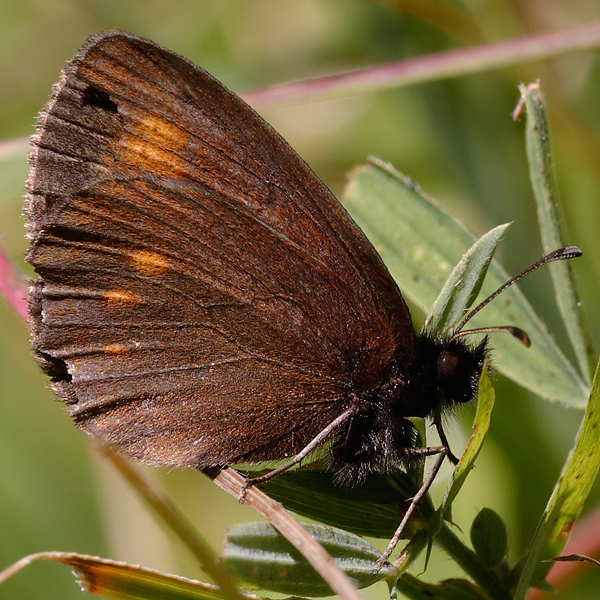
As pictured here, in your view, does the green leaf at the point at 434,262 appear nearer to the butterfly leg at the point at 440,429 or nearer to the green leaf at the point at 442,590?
the butterfly leg at the point at 440,429

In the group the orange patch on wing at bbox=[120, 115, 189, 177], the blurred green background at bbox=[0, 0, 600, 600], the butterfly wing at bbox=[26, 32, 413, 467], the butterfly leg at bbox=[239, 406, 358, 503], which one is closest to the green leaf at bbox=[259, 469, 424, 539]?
the butterfly leg at bbox=[239, 406, 358, 503]

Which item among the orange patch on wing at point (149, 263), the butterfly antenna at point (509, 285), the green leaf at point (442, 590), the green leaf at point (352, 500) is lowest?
the green leaf at point (442, 590)

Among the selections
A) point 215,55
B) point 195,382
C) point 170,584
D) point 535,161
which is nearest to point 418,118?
point 215,55

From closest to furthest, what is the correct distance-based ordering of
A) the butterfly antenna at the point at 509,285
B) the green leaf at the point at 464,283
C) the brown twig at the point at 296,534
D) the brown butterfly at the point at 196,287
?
1. the brown twig at the point at 296,534
2. the green leaf at the point at 464,283
3. the butterfly antenna at the point at 509,285
4. the brown butterfly at the point at 196,287

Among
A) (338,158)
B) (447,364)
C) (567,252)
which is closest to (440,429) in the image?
(447,364)

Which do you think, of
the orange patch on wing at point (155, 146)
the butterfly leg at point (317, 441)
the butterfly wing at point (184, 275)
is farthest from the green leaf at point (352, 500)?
the orange patch on wing at point (155, 146)

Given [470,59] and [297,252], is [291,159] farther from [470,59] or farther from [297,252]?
[470,59]
